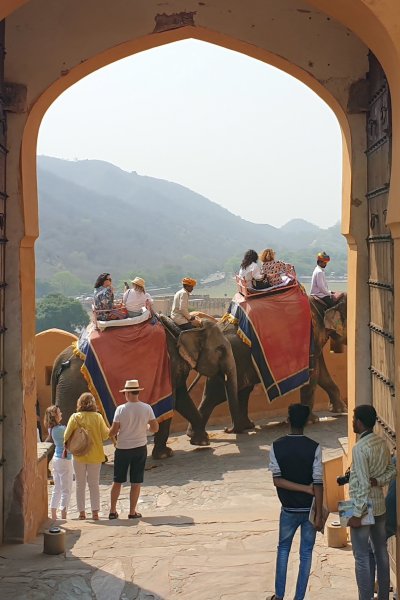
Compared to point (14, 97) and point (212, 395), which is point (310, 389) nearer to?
point (212, 395)

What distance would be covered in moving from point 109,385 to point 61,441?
2515 millimetres

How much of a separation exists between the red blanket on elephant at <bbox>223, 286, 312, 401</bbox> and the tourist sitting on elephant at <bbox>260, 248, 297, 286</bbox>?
174mm

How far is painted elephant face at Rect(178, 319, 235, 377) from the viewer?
38.2 ft

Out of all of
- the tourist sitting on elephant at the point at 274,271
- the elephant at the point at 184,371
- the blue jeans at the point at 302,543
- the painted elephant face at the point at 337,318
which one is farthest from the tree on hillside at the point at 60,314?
the blue jeans at the point at 302,543

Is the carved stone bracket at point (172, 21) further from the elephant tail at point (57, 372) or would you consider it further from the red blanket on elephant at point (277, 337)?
the red blanket on elephant at point (277, 337)

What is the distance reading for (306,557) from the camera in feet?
16.4

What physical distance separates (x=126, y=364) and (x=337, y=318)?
363 cm

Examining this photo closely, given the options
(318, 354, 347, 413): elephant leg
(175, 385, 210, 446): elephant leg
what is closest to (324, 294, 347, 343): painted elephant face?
(318, 354, 347, 413): elephant leg

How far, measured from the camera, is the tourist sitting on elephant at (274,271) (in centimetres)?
1255

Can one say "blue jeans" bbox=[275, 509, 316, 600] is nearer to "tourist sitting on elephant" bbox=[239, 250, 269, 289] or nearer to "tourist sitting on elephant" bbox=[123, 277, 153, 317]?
"tourist sitting on elephant" bbox=[123, 277, 153, 317]

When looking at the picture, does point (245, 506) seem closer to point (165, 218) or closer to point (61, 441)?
point (61, 441)

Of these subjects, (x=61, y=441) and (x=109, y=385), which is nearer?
(x=61, y=441)

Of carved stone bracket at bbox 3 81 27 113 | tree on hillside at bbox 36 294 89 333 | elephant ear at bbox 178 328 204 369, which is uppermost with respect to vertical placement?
carved stone bracket at bbox 3 81 27 113

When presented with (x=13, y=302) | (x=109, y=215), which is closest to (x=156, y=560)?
(x=13, y=302)
